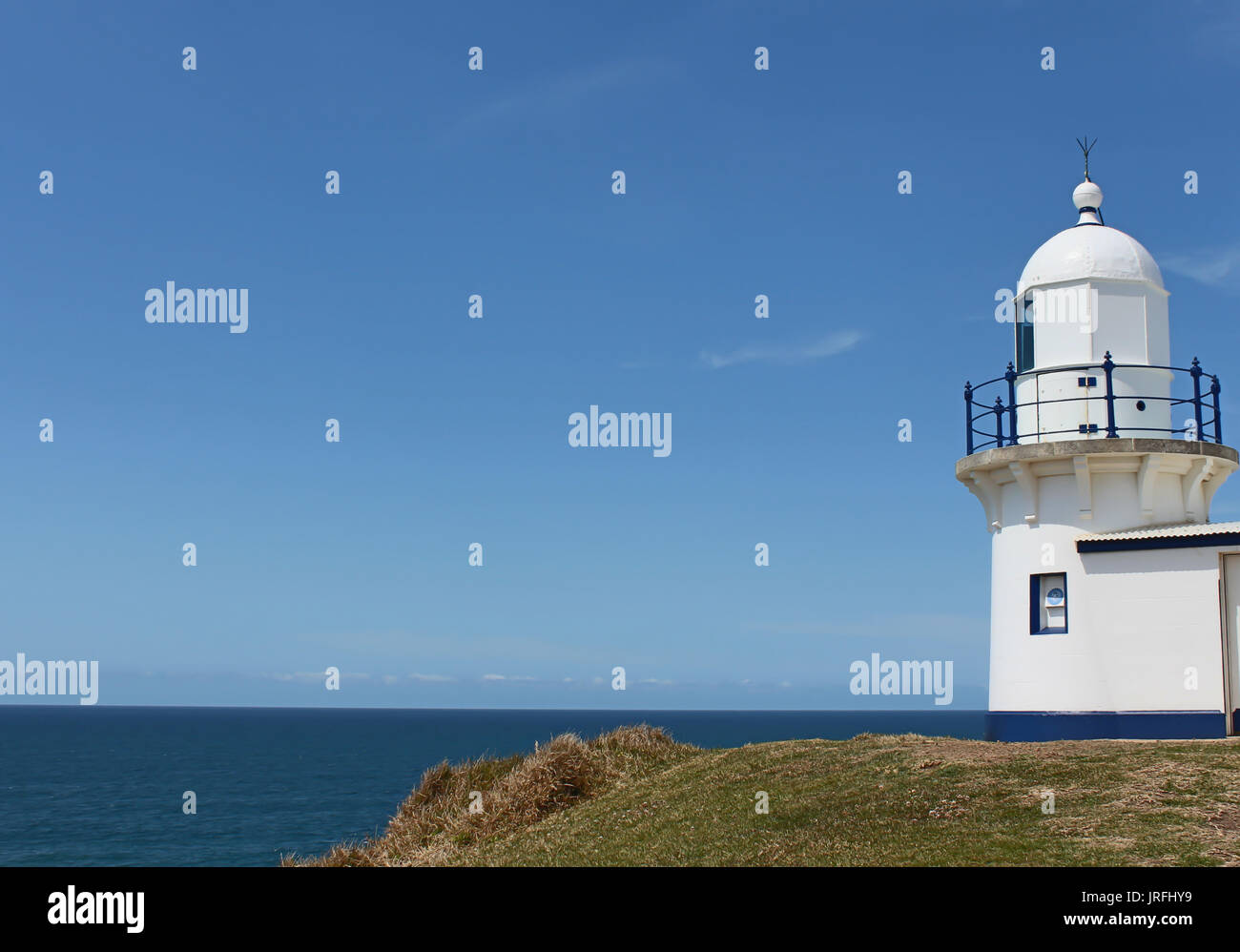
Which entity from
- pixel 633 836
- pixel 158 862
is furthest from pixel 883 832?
pixel 158 862

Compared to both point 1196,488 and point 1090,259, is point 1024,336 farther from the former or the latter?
point 1196,488

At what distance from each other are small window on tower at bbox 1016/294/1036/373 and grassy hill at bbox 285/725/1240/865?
7470 millimetres

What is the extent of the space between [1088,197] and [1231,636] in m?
9.04

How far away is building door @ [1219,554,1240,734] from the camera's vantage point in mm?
19656

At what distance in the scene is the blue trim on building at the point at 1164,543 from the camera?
1964 cm

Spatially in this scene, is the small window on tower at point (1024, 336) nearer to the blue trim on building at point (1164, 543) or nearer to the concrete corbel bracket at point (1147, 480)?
the concrete corbel bracket at point (1147, 480)

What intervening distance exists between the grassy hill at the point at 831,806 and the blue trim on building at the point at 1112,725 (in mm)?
1606

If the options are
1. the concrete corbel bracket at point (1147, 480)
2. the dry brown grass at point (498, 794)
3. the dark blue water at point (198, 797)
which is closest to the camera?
the concrete corbel bracket at point (1147, 480)

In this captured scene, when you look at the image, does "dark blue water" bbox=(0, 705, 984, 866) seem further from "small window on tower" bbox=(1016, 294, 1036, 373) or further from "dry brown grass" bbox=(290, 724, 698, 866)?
"small window on tower" bbox=(1016, 294, 1036, 373)

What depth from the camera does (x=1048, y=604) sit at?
70.9 ft

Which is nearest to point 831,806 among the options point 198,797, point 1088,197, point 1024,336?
point 1024,336

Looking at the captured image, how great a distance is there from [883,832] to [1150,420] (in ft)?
35.0

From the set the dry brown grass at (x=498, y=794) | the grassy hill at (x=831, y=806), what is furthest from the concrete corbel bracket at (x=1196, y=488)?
the dry brown grass at (x=498, y=794)
